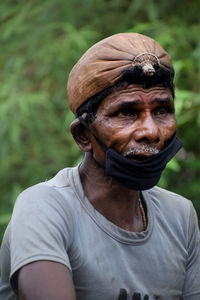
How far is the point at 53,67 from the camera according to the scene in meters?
5.94

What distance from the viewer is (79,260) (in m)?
2.64

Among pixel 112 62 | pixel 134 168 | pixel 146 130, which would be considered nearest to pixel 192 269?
pixel 134 168

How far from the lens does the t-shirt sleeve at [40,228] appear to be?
250 cm

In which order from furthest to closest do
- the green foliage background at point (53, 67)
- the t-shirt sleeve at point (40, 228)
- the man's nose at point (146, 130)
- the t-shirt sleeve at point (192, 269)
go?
the green foliage background at point (53, 67) → the t-shirt sleeve at point (192, 269) → the man's nose at point (146, 130) → the t-shirt sleeve at point (40, 228)

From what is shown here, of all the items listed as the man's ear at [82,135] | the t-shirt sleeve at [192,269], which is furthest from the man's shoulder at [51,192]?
the t-shirt sleeve at [192,269]

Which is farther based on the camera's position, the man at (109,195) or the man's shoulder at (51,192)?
the man's shoulder at (51,192)

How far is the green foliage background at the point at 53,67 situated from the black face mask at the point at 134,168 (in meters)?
2.84

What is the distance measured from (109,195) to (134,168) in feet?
0.78

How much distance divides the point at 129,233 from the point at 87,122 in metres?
0.52

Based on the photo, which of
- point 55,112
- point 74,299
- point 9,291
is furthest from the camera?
point 55,112

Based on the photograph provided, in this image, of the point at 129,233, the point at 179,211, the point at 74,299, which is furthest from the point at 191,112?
the point at 74,299

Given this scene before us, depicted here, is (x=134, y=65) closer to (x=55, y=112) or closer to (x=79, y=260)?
(x=79, y=260)

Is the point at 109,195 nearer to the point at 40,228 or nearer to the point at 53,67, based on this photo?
the point at 40,228

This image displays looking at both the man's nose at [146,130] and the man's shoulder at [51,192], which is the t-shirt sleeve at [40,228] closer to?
the man's shoulder at [51,192]
